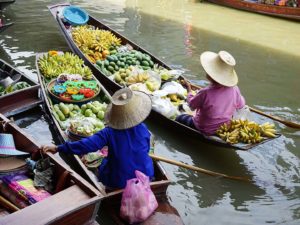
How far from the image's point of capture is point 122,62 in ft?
23.3

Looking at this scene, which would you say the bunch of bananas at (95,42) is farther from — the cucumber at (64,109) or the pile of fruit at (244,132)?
the pile of fruit at (244,132)

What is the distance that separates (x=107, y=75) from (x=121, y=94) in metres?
3.23

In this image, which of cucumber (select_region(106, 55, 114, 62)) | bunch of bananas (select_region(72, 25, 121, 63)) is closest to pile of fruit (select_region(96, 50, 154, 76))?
cucumber (select_region(106, 55, 114, 62))

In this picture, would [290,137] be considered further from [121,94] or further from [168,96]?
[121,94]

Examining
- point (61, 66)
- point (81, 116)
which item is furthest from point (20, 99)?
point (81, 116)

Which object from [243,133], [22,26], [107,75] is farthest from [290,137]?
[22,26]

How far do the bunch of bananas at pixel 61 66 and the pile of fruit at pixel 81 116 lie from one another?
→ 0.90 m

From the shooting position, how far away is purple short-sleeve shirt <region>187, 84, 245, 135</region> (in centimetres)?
499

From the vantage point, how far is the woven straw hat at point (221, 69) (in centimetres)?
487

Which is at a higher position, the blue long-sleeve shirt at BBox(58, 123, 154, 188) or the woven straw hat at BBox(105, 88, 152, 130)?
the woven straw hat at BBox(105, 88, 152, 130)

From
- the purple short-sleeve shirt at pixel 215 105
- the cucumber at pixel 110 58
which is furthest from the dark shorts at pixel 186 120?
the cucumber at pixel 110 58

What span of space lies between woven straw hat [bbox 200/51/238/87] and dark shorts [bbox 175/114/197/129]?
86 cm

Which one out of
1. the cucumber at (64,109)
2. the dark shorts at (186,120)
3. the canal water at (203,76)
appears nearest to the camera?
the canal water at (203,76)

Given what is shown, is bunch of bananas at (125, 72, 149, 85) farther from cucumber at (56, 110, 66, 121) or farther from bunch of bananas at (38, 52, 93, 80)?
cucumber at (56, 110, 66, 121)
